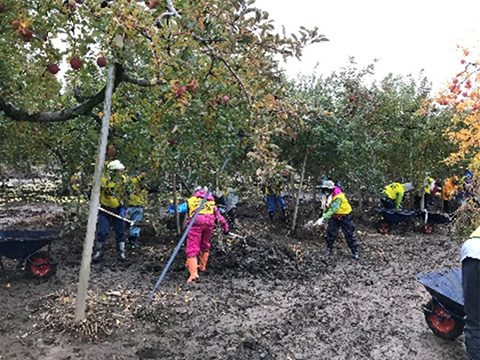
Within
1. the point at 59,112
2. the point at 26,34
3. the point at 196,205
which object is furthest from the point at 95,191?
the point at 196,205

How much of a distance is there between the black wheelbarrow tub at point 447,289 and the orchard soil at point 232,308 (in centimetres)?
45

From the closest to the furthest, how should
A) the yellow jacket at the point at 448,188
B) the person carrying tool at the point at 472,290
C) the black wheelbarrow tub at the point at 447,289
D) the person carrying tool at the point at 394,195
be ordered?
1. the person carrying tool at the point at 472,290
2. the black wheelbarrow tub at the point at 447,289
3. the person carrying tool at the point at 394,195
4. the yellow jacket at the point at 448,188

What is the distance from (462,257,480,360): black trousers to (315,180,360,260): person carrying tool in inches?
175

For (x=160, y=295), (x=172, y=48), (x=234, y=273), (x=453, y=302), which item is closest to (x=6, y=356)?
(x=160, y=295)

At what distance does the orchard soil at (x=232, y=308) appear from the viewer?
12.8 feet

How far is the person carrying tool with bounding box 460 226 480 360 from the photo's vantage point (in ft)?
9.96

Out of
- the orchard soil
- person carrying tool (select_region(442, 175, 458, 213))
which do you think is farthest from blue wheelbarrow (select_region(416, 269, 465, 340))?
person carrying tool (select_region(442, 175, 458, 213))

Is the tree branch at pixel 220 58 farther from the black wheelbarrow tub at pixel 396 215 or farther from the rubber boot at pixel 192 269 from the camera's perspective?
the black wheelbarrow tub at pixel 396 215

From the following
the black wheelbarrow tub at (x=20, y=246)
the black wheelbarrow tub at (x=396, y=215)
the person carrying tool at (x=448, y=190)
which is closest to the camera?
the black wheelbarrow tub at (x=20, y=246)

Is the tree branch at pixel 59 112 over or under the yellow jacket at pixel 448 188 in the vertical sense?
over

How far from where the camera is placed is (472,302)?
310 cm

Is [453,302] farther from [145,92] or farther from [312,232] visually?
[312,232]

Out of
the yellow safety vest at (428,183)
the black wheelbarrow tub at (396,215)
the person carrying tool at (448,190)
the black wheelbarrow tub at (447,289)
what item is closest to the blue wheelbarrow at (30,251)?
the black wheelbarrow tub at (447,289)

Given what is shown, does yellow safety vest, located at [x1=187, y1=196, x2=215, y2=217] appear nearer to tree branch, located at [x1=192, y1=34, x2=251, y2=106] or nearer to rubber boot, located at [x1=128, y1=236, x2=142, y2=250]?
rubber boot, located at [x1=128, y1=236, x2=142, y2=250]
